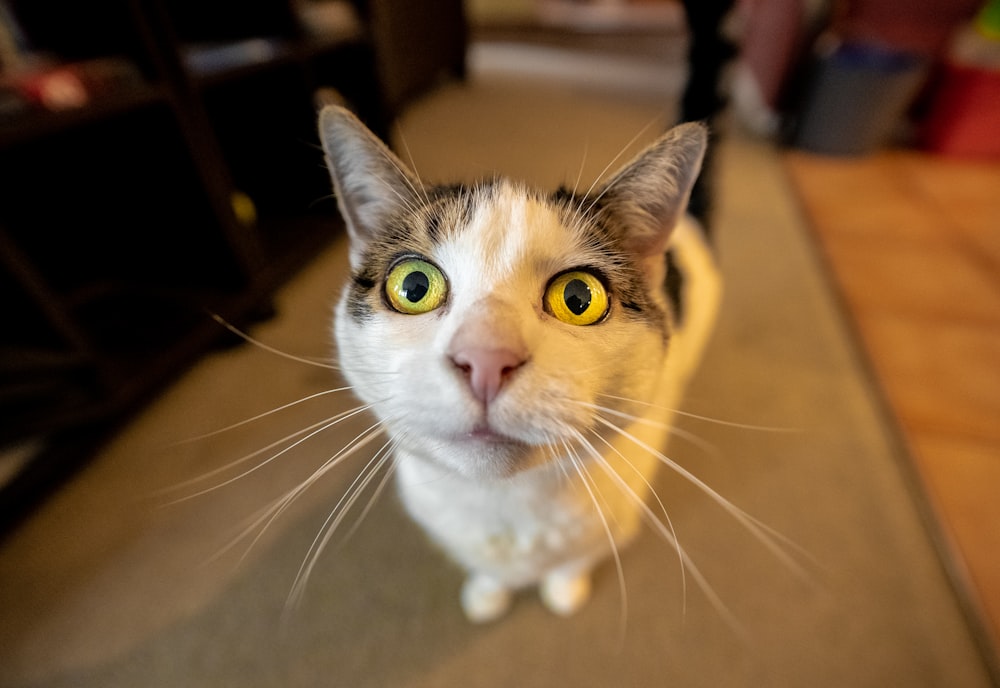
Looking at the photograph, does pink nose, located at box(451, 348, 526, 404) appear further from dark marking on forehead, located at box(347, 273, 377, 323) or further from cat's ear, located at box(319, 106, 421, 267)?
cat's ear, located at box(319, 106, 421, 267)

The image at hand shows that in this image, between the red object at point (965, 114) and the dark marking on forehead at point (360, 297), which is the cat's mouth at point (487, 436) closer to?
the dark marking on forehead at point (360, 297)

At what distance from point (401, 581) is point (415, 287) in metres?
0.74

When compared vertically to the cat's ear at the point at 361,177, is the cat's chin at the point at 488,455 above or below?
below

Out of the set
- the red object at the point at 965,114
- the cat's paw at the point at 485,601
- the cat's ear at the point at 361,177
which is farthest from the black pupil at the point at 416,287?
the red object at the point at 965,114

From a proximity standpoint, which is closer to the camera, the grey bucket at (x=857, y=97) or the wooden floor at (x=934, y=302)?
the wooden floor at (x=934, y=302)

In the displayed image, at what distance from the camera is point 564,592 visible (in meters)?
1.02

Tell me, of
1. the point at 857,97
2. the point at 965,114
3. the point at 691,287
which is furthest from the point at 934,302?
the point at 965,114

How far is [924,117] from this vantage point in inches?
109

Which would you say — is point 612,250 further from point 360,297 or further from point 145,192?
point 145,192

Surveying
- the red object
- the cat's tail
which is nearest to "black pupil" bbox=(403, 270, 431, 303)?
the cat's tail

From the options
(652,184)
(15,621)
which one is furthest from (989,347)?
(15,621)

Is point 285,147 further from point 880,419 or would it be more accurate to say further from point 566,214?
point 880,419

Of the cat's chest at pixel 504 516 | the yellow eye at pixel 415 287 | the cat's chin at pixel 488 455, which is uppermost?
the yellow eye at pixel 415 287

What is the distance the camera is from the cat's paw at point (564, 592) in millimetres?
1015
